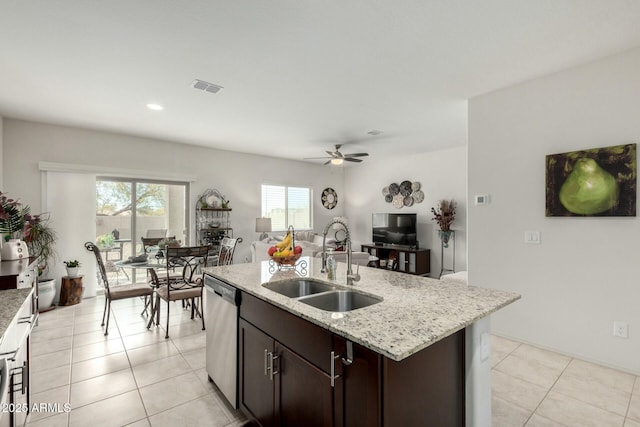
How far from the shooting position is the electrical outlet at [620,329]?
2.52 metres

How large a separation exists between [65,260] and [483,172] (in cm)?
588

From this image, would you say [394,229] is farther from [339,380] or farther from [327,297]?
[339,380]

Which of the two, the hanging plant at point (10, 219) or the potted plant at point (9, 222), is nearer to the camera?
the potted plant at point (9, 222)

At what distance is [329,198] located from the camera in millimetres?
8203

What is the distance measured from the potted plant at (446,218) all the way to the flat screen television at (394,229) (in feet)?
1.86

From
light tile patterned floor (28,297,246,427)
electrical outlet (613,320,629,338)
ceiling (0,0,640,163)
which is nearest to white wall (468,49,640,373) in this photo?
electrical outlet (613,320,629,338)

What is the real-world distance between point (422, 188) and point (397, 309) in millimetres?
5694

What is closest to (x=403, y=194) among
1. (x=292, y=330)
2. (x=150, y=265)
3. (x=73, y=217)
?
(x=150, y=265)

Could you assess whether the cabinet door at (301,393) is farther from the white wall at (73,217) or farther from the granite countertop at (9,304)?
the white wall at (73,217)

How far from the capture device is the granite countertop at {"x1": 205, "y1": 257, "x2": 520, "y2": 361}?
1.07m

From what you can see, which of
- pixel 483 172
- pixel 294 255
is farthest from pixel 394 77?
pixel 294 255

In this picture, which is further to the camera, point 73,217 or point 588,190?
point 73,217

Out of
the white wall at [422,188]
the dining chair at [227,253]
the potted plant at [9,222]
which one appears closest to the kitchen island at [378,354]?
the dining chair at [227,253]

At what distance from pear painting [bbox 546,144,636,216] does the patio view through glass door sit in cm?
556
